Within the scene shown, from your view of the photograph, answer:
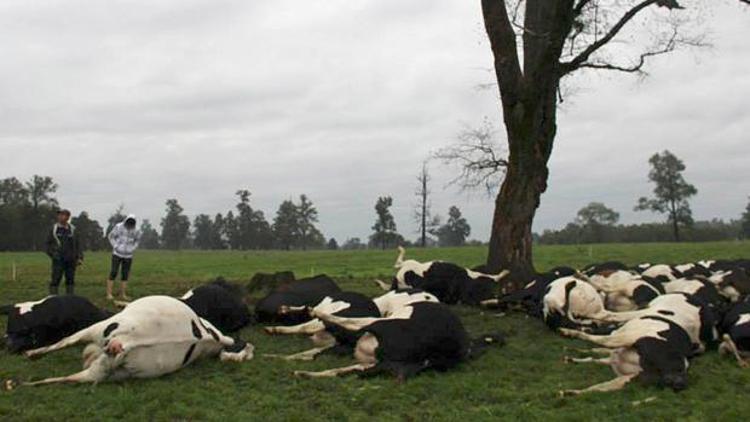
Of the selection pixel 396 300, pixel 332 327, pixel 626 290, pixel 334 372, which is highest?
pixel 626 290

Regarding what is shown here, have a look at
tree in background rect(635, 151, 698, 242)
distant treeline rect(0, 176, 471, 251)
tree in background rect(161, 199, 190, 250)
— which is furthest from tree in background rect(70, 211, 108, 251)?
tree in background rect(635, 151, 698, 242)

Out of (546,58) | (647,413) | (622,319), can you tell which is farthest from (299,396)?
(546,58)

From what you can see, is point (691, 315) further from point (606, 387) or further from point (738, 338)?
point (606, 387)

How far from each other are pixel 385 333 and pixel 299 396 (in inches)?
53.8

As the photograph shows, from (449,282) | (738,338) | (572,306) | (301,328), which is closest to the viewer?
(738,338)

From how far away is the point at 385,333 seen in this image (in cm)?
820

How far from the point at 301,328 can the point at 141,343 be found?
129 inches

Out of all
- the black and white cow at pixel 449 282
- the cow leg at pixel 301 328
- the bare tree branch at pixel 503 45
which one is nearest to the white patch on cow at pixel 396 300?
the cow leg at pixel 301 328

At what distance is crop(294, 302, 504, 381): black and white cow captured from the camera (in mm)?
8016

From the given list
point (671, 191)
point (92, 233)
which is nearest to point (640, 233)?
point (671, 191)

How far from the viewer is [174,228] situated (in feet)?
490

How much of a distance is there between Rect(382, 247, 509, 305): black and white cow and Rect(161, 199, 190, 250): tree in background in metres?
140

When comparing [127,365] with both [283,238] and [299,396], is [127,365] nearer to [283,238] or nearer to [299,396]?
[299,396]

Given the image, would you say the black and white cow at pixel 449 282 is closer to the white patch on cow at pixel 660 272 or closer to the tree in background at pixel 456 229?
the white patch on cow at pixel 660 272
